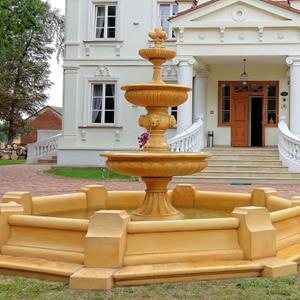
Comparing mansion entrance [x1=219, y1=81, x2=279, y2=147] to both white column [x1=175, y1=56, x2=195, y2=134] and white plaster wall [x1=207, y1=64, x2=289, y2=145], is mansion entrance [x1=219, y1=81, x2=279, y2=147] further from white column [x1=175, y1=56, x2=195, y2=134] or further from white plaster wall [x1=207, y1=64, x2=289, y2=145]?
white column [x1=175, y1=56, x2=195, y2=134]

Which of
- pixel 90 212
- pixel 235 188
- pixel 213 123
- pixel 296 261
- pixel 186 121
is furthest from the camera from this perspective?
pixel 213 123

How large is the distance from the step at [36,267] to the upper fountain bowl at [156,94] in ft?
8.89

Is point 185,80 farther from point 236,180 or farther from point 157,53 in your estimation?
point 157,53

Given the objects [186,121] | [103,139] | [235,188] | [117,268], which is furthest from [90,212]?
[103,139]

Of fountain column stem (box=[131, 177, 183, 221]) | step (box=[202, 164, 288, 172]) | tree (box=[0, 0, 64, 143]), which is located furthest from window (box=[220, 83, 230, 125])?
tree (box=[0, 0, 64, 143])

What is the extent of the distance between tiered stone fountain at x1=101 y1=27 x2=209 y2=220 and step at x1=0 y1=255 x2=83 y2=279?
5.87 ft

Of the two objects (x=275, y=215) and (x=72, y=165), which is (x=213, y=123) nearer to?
(x=72, y=165)

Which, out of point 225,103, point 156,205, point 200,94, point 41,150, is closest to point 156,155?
point 156,205

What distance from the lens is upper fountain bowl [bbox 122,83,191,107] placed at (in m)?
7.30

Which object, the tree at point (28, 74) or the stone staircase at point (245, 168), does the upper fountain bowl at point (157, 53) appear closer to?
the stone staircase at point (245, 168)

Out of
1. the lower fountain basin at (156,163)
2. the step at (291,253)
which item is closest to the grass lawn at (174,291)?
the step at (291,253)

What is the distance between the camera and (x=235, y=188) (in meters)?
16.4

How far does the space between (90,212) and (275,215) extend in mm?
3407

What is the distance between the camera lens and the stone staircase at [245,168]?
18.5m
